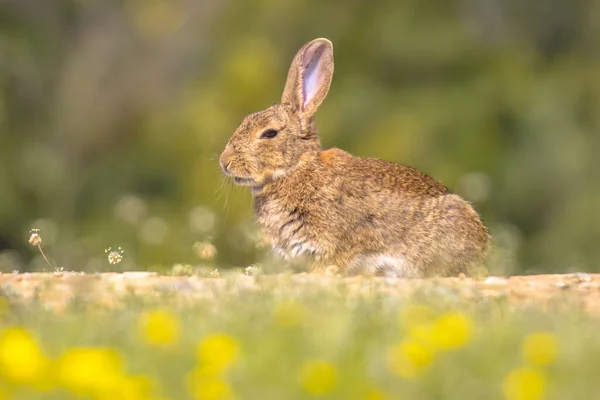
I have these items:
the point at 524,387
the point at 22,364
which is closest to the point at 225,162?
the point at 524,387

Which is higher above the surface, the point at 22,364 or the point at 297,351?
the point at 297,351

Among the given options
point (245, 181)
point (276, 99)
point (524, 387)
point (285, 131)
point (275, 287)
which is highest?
point (276, 99)

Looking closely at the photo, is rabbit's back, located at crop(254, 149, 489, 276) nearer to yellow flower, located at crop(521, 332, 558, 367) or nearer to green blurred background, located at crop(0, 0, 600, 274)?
yellow flower, located at crop(521, 332, 558, 367)

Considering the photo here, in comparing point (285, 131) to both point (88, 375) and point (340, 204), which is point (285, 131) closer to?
point (340, 204)

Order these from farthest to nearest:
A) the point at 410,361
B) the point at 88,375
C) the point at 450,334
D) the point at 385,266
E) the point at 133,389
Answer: the point at 385,266
the point at 450,334
the point at 410,361
the point at 133,389
the point at 88,375

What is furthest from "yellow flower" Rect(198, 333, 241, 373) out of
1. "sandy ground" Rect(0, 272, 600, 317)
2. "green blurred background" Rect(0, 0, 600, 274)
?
"green blurred background" Rect(0, 0, 600, 274)

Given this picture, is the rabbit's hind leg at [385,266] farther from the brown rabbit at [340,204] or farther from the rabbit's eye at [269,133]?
the rabbit's eye at [269,133]

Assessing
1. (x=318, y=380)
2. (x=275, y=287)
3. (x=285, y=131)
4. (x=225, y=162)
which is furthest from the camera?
(x=285, y=131)
